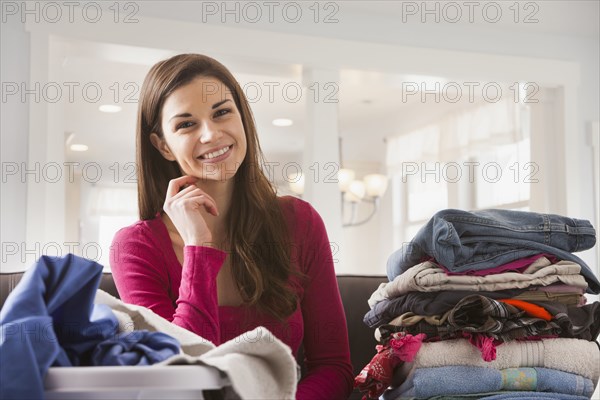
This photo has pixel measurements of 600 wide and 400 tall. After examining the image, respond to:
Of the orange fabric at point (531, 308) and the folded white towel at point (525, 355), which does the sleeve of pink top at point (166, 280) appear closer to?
the folded white towel at point (525, 355)

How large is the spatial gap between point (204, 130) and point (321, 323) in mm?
417

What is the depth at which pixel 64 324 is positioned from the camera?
2.27ft

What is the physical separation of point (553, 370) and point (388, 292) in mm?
271

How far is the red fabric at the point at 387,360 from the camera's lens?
114cm

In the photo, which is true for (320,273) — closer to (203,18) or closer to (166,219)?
(166,219)

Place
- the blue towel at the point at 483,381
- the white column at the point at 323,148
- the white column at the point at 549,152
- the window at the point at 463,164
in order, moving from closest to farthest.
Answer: the blue towel at the point at 483,381 < the white column at the point at 323,148 < the white column at the point at 549,152 < the window at the point at 463,164

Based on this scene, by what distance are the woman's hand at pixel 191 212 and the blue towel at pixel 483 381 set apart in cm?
44

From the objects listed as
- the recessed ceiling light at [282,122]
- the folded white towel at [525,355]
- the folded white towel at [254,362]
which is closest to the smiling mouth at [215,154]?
the folded white towel at [525,355]

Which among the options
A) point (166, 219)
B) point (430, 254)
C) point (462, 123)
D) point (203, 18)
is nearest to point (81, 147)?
point (462, 123)

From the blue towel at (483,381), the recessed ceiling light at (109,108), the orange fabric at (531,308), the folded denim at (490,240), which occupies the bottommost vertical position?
the blue towel at (483,381)

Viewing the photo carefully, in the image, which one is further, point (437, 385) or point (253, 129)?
point (253, 129)

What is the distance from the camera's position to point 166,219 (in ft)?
5.22

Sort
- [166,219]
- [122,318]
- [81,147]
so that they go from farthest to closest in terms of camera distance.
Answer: [81,147] < [166,219] < [122,318]

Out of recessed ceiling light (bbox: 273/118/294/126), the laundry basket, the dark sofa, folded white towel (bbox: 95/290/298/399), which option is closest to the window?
recessed ceiling light (bbox: 273/118/294/126)
